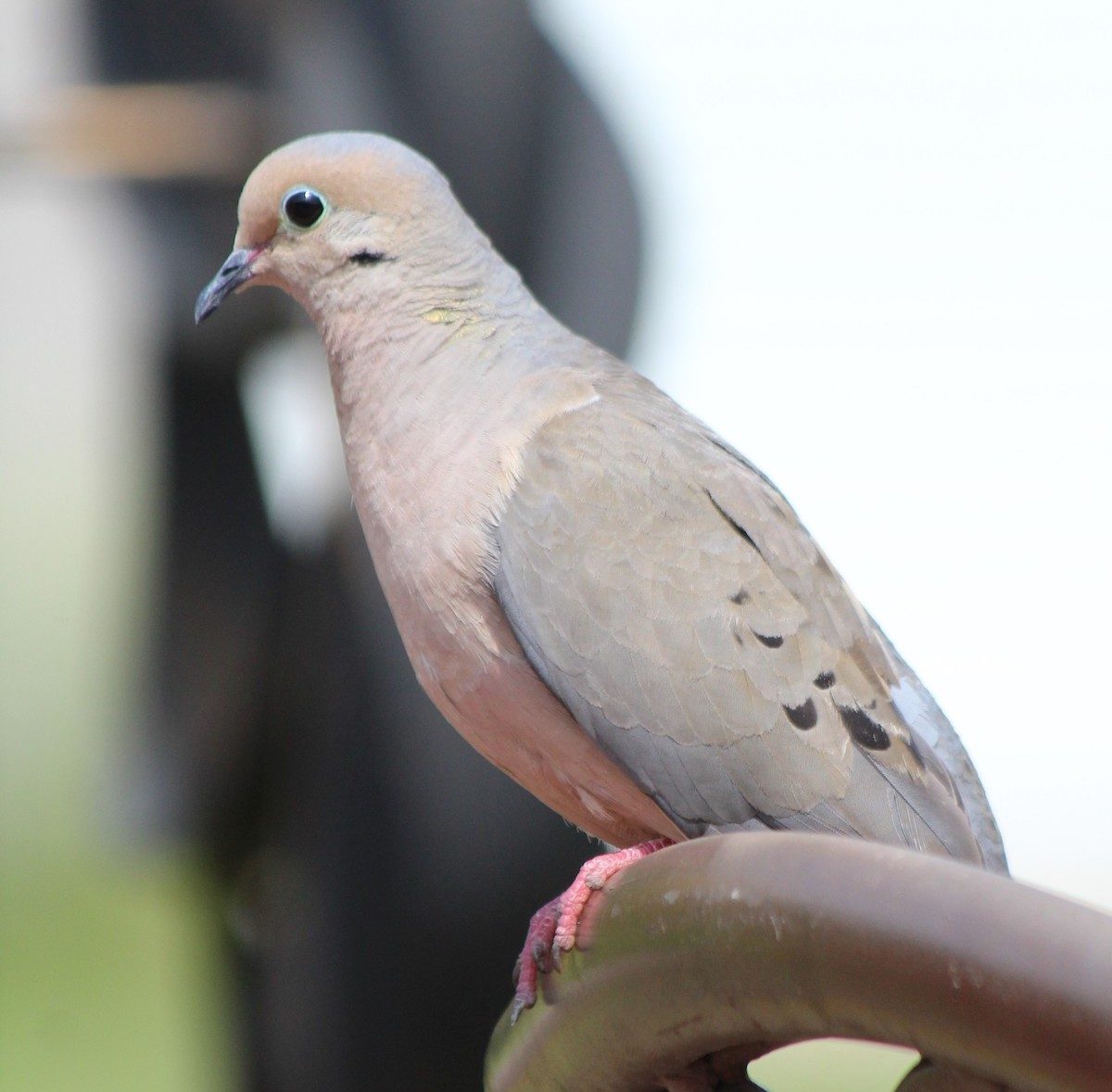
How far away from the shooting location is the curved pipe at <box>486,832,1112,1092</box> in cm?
105

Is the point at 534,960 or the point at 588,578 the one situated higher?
the point at 588,578

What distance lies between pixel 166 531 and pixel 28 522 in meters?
6.52

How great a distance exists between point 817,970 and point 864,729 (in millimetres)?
907

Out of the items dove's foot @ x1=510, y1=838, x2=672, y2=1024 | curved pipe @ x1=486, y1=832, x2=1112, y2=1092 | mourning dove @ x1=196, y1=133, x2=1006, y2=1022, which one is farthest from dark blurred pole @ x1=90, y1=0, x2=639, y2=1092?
curved pipe @ x1=486, y1=832, x2=1112, y2=1092

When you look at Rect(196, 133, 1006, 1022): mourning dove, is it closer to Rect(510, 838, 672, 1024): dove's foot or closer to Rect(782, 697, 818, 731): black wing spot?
Rect(782, 697, 818, 731): black wing spot

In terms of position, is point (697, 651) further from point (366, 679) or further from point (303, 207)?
point (366, 679)

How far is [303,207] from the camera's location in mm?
2295

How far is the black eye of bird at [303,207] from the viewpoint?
229 centimetres

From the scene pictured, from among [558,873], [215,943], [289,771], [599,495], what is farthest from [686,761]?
[215,943]

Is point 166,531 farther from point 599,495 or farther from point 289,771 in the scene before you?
point 599,495

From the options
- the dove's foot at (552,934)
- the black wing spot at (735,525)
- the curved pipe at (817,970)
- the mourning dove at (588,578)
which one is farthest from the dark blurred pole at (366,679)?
the curved pipe at (817,970)

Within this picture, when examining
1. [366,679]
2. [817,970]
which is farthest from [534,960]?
[366,679]

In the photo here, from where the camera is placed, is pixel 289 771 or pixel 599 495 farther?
pixel 289 771

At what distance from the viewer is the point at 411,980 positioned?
4086 mm
